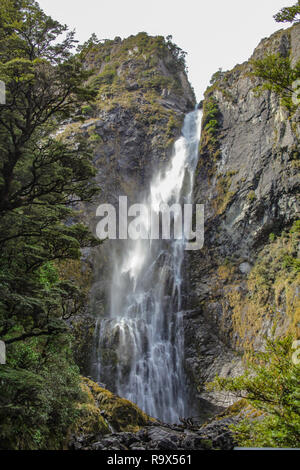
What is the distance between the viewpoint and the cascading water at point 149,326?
1953 centimetres

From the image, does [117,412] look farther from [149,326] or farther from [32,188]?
[32,188]

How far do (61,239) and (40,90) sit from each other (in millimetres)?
3762

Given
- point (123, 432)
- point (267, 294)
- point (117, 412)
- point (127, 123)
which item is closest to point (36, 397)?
point (123, 432)

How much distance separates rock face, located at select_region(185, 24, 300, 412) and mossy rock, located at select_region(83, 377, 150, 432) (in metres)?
6.74

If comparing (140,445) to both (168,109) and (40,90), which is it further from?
(168,109)

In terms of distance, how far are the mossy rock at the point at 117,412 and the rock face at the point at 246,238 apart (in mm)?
6736

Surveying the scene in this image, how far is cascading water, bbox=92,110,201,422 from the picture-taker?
1953cm

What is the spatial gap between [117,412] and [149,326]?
9.43 m

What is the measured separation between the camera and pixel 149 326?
22219mm

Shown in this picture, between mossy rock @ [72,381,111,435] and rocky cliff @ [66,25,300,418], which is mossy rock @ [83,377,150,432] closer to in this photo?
mossy rock @ [72,381,111,435]

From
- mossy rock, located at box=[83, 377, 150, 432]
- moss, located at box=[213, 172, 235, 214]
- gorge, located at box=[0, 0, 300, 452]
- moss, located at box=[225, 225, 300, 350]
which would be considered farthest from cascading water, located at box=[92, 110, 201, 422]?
mossy rock, located at box=[83, 377, 150, 432]

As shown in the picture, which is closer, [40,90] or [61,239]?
[40,90]
